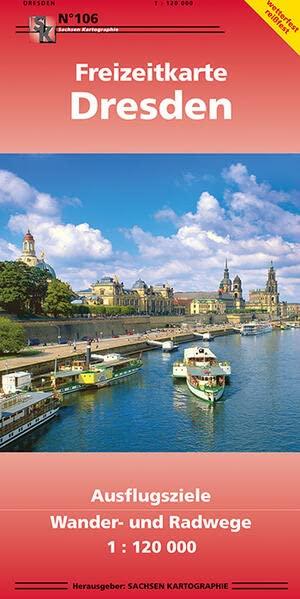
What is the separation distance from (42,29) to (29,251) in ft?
116

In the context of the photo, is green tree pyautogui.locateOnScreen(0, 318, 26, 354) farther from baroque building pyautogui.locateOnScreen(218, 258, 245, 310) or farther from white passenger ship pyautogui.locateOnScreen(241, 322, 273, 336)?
baroque building pyautogui.locateOnScreen(218, 258, 245, 310)

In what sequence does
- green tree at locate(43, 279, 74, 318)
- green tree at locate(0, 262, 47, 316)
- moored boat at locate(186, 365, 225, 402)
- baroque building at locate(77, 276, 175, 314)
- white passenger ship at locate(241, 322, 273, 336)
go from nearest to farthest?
moored boat at locate(186, 365, 225, 402)
green tree at locate(0, 262, 47, 316)
green tree at locate(43, 279, 74, 318)
white passenger ship at locate(241, 322, 273, 336)
baroque building at locate(77, 276, 175, 314)

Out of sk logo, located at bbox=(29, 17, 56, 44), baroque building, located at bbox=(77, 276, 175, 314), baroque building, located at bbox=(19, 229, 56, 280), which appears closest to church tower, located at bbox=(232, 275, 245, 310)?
baroque building, located at bbox=(77, 276, 175, 314)

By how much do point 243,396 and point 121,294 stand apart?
111 ft

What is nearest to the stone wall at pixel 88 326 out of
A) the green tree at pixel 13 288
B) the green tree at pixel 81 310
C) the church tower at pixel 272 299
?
the green tree at pixel 13 288

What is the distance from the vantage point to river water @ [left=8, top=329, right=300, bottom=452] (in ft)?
29.7

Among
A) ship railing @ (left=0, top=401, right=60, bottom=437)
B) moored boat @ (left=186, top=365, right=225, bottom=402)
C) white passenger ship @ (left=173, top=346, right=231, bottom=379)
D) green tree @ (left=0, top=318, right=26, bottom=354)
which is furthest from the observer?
green tree @ (left=0, top=318, right=26, bottom=354)

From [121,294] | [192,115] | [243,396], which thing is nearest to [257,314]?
[121,294]

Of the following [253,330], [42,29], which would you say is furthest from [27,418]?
[253,330]

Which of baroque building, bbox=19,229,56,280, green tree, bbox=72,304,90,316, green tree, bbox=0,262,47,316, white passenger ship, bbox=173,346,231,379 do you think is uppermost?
baroque building, bbox=19,229,56,280

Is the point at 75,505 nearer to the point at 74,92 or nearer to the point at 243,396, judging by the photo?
the point at 74,92

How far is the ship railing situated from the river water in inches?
11.1

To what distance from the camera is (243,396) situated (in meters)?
13.6

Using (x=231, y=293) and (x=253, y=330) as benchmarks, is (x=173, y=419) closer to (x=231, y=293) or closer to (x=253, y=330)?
(x=253, y=330)
